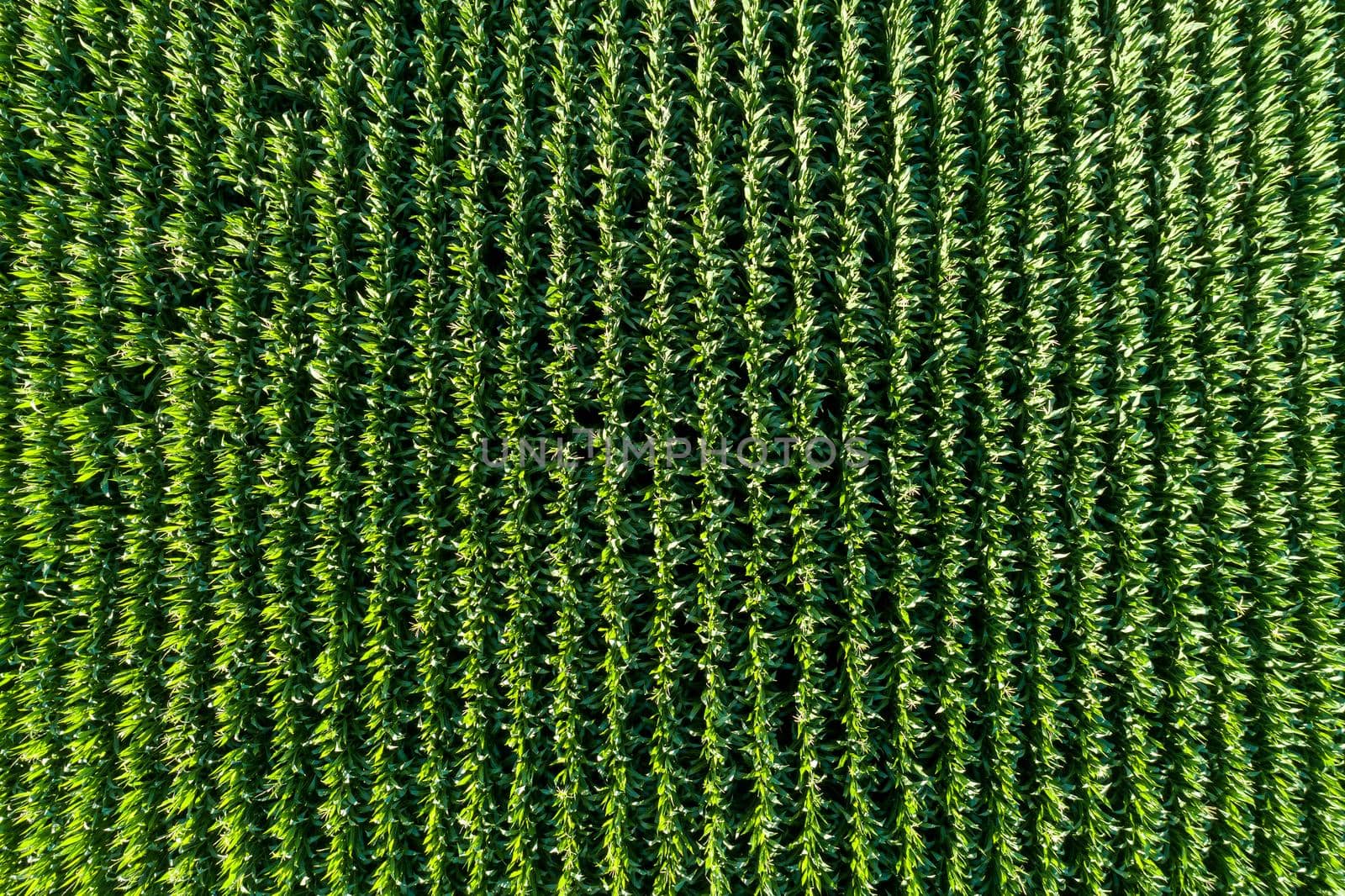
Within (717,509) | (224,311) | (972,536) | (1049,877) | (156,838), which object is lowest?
(1049,877)

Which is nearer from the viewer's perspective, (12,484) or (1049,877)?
(1049,877)

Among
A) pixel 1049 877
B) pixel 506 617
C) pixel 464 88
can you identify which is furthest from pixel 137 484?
pixel 1049 877

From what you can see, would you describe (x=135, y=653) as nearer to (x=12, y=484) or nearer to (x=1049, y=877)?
(x=12, y=484)

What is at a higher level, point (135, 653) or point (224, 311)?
point (224, 311)

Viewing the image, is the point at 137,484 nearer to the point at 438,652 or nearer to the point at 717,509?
the point at 438,652

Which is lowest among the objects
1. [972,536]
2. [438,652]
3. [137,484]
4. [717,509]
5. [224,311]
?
[438,652]

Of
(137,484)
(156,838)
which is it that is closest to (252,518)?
(137,484)
